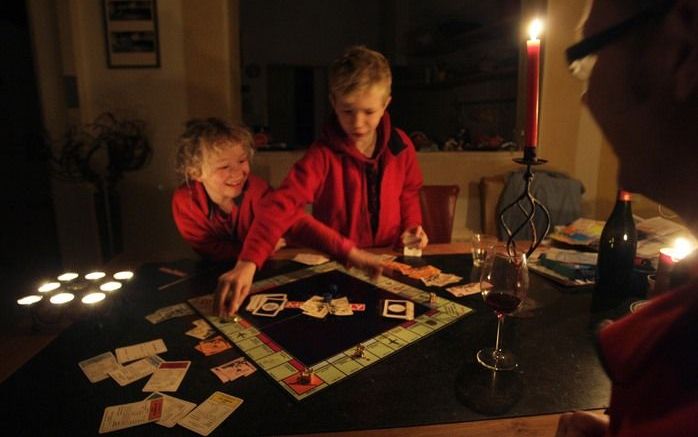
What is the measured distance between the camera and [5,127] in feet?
14.3

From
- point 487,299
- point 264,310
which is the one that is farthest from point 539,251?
point 264,310

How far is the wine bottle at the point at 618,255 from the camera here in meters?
1.26

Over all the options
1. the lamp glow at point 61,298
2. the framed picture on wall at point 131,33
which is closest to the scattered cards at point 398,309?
the lamp glow at point 61,298

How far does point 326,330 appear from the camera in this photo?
1034 mm

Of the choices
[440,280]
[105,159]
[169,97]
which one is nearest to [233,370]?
[440,280]

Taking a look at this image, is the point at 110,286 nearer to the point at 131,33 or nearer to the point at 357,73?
the point at 357,73

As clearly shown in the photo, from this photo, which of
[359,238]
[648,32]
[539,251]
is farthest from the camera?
[359,238]

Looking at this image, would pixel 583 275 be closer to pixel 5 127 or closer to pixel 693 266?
pixel 693 266

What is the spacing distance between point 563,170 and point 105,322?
11.3 feet

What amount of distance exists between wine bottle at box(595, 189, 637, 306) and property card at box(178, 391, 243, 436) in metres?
1.02

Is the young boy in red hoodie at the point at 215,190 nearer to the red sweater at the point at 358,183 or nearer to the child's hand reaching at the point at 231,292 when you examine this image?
the red sweater at the point at 358,183

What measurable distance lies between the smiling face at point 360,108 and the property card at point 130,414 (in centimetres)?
120

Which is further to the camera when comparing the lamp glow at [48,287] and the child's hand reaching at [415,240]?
the child's hand reaching at [415,240]

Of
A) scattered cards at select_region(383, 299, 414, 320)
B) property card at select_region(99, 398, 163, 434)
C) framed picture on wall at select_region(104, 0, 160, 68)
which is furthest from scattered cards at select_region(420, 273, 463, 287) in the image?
framed picture on wall at select_region(104, 0, 160, 68)
